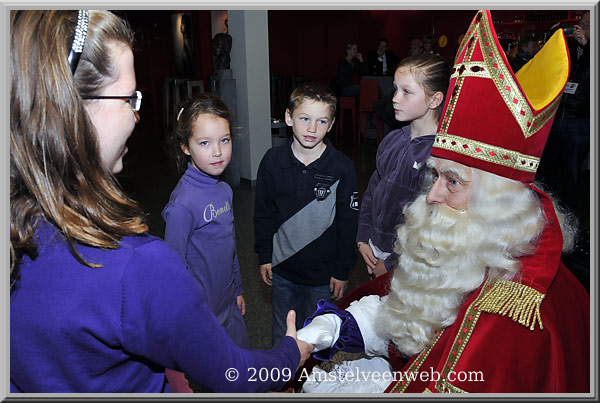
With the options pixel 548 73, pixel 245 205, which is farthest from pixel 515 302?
pixel 245 205

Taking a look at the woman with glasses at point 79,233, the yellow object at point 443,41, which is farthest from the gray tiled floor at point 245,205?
the yellow object at point 443,41

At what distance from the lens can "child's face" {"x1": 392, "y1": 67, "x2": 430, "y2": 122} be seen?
93.0 inches

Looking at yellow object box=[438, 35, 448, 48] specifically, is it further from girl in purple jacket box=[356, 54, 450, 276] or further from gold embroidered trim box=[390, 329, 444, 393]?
gold embroidered trim box=[390, 329, 444, 393]

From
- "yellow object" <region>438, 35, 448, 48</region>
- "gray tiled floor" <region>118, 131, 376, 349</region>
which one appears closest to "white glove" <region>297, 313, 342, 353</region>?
"gray tiled floor" <region>118, 131, 376, 349</region>

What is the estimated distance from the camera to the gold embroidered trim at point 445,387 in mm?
1261

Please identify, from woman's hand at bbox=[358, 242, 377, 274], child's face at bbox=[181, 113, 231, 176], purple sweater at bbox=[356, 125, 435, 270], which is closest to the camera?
child's face at bbox=[181, 113, 231, 176]

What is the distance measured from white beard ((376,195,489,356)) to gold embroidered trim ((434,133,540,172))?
0.19 meters

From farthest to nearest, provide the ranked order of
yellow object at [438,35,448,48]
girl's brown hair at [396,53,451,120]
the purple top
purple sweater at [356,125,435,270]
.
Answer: yellow object at [438,35,448,48], girl's brown hair at [396,53,451,120], purple sweater at [356,125,435,270], the purple top

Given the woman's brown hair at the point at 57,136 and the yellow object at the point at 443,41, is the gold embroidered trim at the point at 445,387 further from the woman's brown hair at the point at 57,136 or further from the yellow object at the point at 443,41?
the yellow object at the point at 443,41

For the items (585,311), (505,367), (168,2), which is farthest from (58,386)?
(585,311)

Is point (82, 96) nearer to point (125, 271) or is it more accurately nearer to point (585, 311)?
point (125, 271)

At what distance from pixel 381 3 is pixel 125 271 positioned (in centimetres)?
93

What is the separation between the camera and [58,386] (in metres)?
0.92

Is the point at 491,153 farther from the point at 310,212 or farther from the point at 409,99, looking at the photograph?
the point at 310,212
